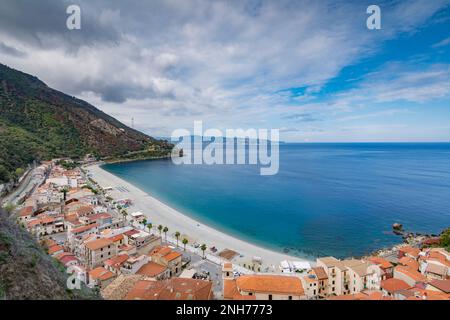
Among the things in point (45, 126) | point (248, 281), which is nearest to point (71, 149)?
point (45, 126)

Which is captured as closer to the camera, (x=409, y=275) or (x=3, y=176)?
(x=409, y=275)

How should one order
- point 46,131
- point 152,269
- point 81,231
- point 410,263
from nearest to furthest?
point 152,269 < point 410,263 < point 81,231 < point 46,131

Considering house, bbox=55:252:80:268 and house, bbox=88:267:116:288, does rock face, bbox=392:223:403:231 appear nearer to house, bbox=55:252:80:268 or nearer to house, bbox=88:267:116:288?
house, bbox=88:267:116:288

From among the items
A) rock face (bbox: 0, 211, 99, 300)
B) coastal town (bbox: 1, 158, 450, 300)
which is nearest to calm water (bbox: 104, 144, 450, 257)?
coastal town (bbox: 1, 158, 450, 300)

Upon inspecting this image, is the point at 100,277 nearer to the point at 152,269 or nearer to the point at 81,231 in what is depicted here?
the point at 152,269

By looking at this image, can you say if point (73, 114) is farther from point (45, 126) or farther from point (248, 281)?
point (248, 281)

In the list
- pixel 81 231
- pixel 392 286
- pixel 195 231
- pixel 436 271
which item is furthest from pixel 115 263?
pixel 436 271

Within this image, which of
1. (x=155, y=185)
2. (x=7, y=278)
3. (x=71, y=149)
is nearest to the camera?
(x=7, y=278)
